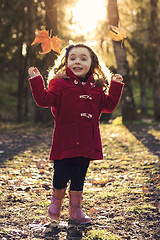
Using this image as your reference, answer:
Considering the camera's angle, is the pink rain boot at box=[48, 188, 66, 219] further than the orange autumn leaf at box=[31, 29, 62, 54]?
No

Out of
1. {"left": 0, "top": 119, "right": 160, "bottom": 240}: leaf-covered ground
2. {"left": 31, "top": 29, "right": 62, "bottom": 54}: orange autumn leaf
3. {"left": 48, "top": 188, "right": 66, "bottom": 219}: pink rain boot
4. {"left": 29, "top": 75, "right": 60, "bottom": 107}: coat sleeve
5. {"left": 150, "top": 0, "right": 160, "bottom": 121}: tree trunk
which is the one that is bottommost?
{"left": 0, "top": 119, "right": 160, "bottom": 240}: leaf-covered ground

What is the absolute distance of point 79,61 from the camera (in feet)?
11.2

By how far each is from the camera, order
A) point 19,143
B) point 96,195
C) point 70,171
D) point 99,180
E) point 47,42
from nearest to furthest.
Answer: point 70,171 → point 47,42 → point 96,195 → point 99,180 → point 19,143

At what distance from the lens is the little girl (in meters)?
3.19

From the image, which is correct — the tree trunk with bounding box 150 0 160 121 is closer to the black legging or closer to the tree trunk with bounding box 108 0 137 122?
the tree trunk with bounding box 108 0 137 122

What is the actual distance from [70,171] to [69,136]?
40cm

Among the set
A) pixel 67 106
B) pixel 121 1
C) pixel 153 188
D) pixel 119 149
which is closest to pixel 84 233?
pixel 67 106

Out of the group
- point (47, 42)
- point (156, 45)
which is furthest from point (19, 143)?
point (156, 45)

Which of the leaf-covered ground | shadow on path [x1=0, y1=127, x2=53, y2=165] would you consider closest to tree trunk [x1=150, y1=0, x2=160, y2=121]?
shadow on path [x1=0, y1=127, x2=53, y2=165]

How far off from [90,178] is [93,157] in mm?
2256

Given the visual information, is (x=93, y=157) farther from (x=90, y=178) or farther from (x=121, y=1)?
(x=121, y=1)

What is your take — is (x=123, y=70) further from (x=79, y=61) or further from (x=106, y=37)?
(x=79, y=61)

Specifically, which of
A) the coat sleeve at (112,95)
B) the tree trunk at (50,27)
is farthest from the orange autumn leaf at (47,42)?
the tree trunk at (50,27)

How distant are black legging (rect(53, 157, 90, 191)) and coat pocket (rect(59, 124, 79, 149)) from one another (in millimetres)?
155
